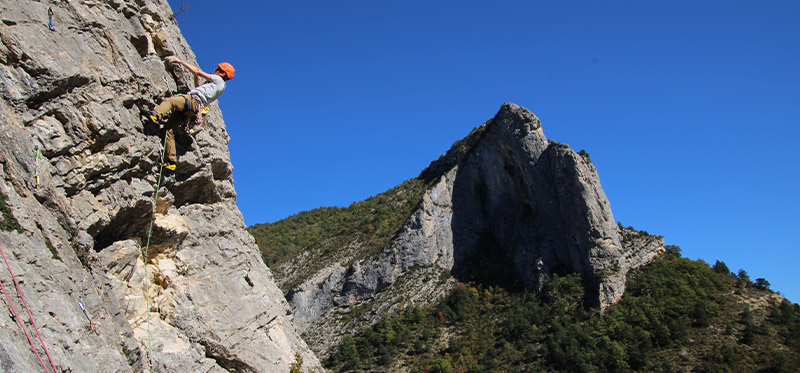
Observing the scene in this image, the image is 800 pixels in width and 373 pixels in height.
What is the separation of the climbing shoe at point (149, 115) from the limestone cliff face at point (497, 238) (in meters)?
55.3

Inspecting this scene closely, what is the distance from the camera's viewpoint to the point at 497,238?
7969 cm

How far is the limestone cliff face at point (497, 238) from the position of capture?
66.0 m

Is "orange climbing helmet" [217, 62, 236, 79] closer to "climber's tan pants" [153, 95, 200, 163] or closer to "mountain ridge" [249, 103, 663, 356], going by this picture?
"climber's tan pants" [153, 95, 200, 163]

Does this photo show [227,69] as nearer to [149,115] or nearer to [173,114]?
[173,114]

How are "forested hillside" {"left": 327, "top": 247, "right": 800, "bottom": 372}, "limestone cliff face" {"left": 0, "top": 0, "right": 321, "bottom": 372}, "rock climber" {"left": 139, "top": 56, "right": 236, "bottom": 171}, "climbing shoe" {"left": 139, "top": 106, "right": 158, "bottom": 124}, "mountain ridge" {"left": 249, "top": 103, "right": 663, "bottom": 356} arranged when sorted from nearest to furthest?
"limestone cliff face" {"left": 0, "top": 0, "right": 321, "bottom": 372}, "climbing shoe" {"left": 139, "top": 106, "right": 158, "bottom": 124}, "rock climber" {"left": 139, "top": 56, "right": 236, "bottom": 171}, "forested hillside" {"left": 327, "top": 247, "right": 800, "bottom": 372}, "mountain ridge" {"left": 249, "top": 103, "right": 663, "bottom": 356}

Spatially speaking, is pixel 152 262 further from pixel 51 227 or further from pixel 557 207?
pixel 557 207

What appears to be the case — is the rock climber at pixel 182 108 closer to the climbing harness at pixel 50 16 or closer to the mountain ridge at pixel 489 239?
the climbing harness at pixel 50 16

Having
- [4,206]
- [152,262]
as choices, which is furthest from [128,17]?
[4,206]

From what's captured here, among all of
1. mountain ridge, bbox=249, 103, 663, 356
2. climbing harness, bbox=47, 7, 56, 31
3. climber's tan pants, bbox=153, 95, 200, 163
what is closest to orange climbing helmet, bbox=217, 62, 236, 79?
climber's tan pants, bbox=153, 95, 200, 163

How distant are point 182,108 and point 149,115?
739 mm

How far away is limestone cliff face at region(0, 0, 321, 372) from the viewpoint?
839 centimetres

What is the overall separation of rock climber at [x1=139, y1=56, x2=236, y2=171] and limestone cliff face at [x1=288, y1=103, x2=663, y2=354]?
54.6 metres

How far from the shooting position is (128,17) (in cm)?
1345

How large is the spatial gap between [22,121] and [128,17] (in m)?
4.91
